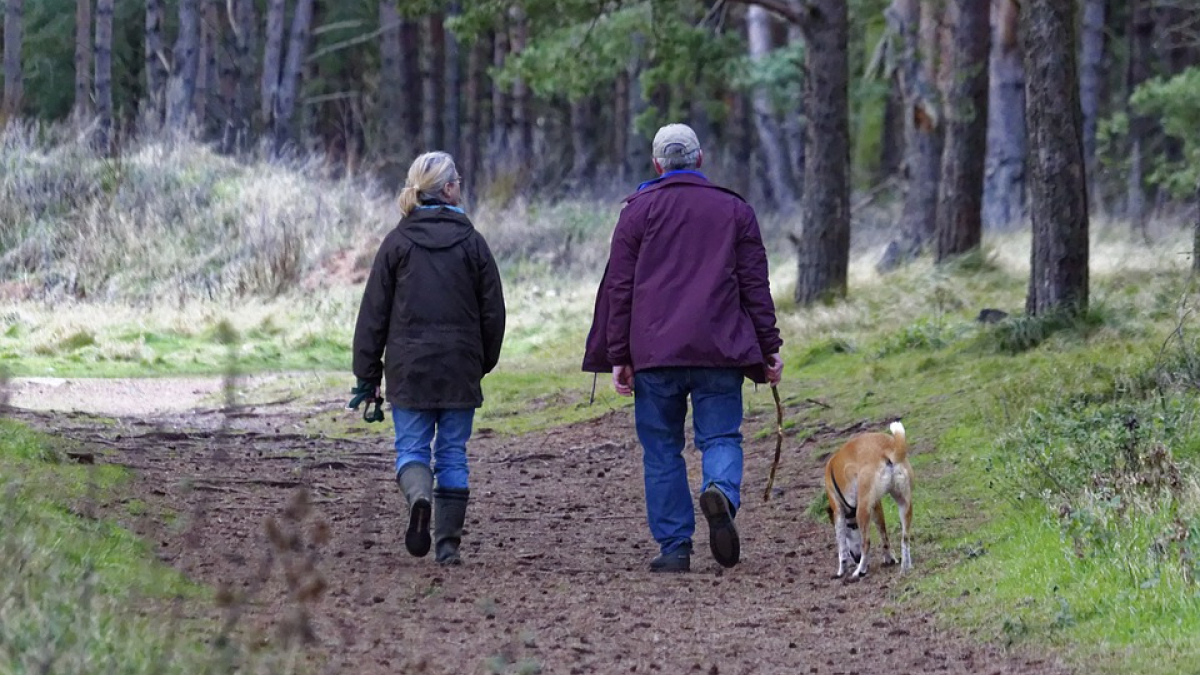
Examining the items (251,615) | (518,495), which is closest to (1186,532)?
(251,615)

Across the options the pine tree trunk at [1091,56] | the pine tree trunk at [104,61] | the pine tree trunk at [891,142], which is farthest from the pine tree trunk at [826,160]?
the pine tree trunk at [891,142]

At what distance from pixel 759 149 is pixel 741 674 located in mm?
48752

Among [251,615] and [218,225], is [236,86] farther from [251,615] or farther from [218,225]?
[251,615]

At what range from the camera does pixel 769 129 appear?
41.4 m

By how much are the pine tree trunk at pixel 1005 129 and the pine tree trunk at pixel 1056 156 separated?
37.8 feet

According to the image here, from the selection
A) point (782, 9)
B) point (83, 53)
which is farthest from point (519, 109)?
point (782, 9)

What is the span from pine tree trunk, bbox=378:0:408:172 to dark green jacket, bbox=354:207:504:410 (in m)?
28.1

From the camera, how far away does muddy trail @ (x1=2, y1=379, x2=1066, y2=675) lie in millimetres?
5629

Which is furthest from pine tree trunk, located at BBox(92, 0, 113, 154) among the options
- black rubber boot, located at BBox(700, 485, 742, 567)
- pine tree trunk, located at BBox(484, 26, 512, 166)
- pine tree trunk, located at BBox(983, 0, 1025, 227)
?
black rubber boot, located at BBox(700, 485, 742, 567)

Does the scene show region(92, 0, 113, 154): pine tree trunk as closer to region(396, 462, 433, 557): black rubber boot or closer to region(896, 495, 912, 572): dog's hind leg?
region(396, 462, 433, 557): black rubber boot

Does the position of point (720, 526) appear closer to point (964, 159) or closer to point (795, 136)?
point (964, 159)

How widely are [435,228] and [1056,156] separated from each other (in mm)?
6592

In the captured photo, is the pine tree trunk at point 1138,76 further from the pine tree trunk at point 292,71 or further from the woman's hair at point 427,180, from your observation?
the woman's hair at point 427,180

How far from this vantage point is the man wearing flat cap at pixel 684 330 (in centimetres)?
758
